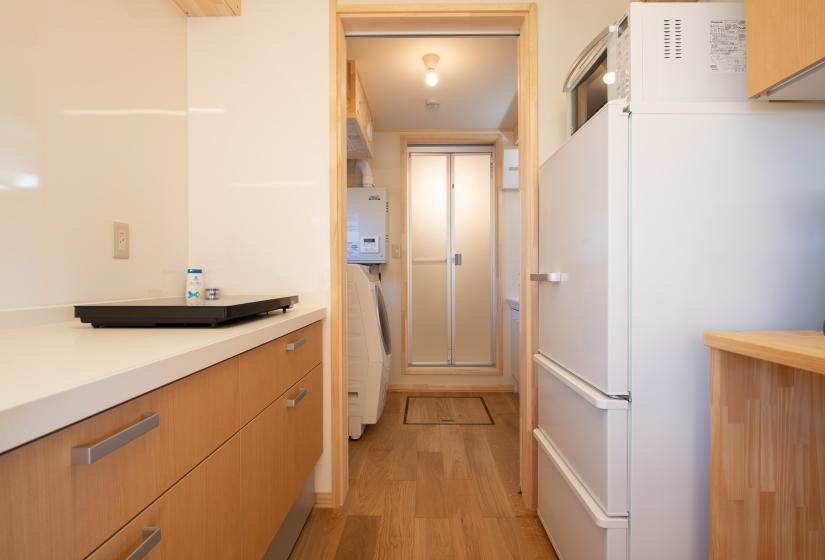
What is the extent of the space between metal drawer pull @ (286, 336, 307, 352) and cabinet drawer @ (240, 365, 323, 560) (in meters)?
0.13

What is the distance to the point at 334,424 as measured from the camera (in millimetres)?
1674

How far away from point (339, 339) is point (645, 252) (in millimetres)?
1190

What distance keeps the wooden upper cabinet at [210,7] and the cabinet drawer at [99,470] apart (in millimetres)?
1572

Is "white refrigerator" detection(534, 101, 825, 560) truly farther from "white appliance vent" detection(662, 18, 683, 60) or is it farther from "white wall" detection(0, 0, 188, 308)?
"white wall" detection(0, 0, 188, 308)

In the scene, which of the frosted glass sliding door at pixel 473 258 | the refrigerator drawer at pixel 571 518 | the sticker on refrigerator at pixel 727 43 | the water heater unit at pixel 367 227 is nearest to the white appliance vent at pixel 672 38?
the sticker on refrigerator at pixel 727 43

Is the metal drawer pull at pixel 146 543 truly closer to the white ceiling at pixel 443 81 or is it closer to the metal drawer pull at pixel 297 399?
the metal drawer pull at pixel 297 399

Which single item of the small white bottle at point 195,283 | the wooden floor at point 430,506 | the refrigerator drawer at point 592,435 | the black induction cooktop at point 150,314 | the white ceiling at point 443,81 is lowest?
the wooden floor at point 430,506

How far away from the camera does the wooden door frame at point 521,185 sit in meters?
1.65

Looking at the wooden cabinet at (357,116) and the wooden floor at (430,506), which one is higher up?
the wooden cabinet at (357,116)

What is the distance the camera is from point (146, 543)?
0.57m

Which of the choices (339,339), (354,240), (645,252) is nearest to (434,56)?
(354,240)

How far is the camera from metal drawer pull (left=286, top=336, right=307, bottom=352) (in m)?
1.22

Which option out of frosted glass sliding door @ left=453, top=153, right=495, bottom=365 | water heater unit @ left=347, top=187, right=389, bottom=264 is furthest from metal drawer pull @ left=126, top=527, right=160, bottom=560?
frosted glass sliding door @ left=453, top=153, right=495, bottom=365

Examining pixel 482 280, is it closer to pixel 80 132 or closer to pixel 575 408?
pixel 575 408
